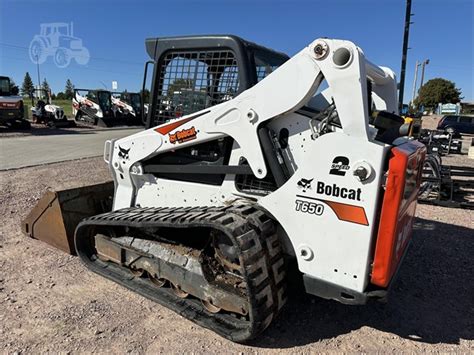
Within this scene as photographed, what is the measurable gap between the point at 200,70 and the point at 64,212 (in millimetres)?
2203

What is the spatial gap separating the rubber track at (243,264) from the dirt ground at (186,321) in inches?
3.8

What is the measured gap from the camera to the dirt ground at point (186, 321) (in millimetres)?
2711

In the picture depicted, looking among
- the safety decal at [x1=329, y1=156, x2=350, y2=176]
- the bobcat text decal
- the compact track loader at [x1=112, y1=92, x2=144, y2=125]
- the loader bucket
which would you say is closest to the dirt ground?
the loader bucket

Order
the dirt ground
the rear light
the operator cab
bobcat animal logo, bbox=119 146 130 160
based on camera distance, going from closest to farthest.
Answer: the rear light → the dirt ground → the operator cab → bobcat animal logo, bbox=119 146 130 160

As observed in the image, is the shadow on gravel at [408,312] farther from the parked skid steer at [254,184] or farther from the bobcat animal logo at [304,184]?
the bobcat animal logo at [304,184]

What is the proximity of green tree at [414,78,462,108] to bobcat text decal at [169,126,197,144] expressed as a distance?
6099 centimetres

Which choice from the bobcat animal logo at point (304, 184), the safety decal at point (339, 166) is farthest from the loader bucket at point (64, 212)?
the safety decal at point (339, 166)

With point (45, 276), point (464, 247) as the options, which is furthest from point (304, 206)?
point (464, 247)

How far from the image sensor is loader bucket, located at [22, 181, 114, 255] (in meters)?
4.11

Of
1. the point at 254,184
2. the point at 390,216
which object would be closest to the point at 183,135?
the point at 254,184

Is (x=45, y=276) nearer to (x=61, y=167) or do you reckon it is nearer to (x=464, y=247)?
(x=464, y=247)

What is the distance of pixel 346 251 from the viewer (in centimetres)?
243

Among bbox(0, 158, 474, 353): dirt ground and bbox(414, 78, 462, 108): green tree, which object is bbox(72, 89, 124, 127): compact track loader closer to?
bbox(0, 158, 474, 353): dirt ground

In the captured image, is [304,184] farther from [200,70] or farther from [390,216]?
[200,70]
